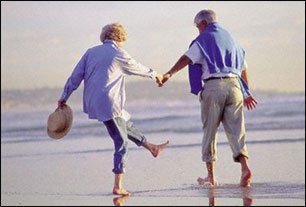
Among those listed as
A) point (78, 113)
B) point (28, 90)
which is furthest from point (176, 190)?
point (28, 90)

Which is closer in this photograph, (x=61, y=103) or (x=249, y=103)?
(x=61, y=103)

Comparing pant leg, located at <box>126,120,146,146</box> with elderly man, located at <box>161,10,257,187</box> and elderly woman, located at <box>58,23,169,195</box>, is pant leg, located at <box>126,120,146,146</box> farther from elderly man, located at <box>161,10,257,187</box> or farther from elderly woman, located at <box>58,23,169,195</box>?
elderly man, located at <box>161,10,257,187</box>

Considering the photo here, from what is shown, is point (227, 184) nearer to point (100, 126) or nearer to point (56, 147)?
point (56, 147)

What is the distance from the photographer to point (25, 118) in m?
28.2

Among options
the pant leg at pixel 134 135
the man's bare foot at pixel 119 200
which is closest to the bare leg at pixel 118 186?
the man's bare foot at pixel 119 200

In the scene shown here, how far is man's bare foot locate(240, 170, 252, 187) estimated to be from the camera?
8.05 meters

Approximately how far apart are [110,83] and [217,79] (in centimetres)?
104

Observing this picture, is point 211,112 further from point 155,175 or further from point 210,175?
point 155,175

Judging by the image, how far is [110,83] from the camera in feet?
25.7

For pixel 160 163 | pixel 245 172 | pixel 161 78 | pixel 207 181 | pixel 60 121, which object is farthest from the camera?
pixel 160 163

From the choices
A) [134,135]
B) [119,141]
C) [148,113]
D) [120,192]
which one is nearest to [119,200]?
[120,192]

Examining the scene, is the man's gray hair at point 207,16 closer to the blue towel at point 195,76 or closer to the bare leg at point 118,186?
the blue towel at point 195,76

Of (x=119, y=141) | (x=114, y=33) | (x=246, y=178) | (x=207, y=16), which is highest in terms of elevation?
(x=207, y=16)

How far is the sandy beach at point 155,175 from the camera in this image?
7770mm
